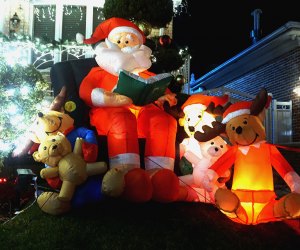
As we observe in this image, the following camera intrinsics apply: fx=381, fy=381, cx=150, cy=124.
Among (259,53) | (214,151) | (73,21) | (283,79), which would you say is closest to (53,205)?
(214,151)

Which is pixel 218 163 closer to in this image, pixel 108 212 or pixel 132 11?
pixel 108 212

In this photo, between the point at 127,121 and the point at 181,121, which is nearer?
the point at 127,121

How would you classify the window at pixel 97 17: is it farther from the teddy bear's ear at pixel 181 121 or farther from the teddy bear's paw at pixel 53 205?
the teddy bear's paw at pixel 53 205

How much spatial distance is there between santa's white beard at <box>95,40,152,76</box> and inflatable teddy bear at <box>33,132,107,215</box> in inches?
48.4

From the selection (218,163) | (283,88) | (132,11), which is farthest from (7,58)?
(283,88)

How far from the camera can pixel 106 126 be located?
4.42m

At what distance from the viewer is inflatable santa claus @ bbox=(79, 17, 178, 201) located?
372 cm

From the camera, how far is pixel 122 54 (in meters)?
4.79

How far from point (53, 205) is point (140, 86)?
1.62 metres

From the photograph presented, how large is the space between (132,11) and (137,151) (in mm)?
3525

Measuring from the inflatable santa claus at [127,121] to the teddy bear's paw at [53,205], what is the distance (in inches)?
18.9

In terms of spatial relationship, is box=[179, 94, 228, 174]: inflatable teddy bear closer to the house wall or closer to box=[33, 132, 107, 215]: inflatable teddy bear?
box=[33, 132, 107, 215]: inflatable teddy bear

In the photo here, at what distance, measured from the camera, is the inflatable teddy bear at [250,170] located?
3.51 m

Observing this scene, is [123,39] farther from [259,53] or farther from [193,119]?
[259,53]
